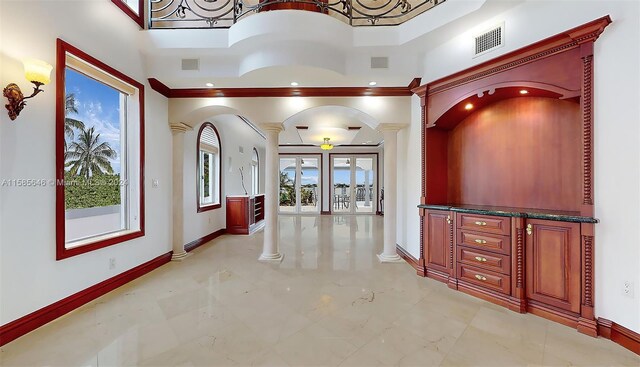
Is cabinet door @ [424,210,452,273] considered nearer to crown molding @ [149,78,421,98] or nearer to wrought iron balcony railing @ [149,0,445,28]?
crown molding @ [149,78,421,98]

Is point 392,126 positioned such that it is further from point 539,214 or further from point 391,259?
point 539,214

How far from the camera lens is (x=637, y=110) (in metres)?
2.07

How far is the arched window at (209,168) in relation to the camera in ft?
18.9

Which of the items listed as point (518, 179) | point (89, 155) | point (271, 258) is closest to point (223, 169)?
point (271, 258)

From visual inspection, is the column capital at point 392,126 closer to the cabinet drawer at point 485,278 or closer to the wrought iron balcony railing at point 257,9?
the wrought iron balcony railing at point 257,9

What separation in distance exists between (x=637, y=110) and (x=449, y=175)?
1973mm

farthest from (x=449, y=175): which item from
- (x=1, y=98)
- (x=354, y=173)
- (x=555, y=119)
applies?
(x=354, y=173)

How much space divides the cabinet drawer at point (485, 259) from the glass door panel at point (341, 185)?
24.8 ft

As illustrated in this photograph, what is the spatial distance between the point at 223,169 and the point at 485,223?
5607mm

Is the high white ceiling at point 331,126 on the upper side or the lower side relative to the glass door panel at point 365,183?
upper

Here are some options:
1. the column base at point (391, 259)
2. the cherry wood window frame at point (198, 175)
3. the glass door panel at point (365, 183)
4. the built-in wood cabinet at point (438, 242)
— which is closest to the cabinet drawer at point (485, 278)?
the built-in wood cabinet at point (438, 242)

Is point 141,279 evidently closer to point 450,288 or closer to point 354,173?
point 450,288

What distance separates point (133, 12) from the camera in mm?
3523

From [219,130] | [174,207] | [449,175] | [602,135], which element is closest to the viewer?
[602,135]
